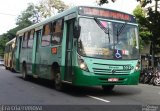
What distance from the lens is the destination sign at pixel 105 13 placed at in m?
13.7

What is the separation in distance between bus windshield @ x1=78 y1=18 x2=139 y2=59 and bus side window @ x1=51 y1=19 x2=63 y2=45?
6.26 ft

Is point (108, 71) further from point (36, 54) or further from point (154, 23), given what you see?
point (154, 23)

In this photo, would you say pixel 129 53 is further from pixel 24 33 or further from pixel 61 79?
pixel 24 33

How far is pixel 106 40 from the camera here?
1356 cm

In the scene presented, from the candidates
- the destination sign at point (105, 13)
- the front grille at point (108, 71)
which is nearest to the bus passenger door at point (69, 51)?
the destination sign at point (105, 13)

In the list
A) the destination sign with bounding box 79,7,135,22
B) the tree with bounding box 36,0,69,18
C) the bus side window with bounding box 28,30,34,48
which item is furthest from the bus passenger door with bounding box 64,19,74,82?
the tree with bounding box 36,0,69,18

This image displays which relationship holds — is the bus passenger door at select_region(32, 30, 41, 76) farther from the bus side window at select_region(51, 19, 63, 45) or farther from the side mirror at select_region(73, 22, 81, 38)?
the side mirror at select_region(73, 22, 81, 38)

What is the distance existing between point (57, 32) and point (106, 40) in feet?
9.29

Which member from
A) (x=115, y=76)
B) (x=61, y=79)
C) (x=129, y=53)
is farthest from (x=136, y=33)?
(x=61, y=79)

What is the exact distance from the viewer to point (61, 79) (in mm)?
14680

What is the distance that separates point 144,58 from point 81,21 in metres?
16.8

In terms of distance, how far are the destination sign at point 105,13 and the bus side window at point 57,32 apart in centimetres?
183

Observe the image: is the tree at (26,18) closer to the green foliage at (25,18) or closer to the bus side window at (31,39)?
the green foliage at (25,18)

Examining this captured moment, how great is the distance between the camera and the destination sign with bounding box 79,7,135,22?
13.7 meters
